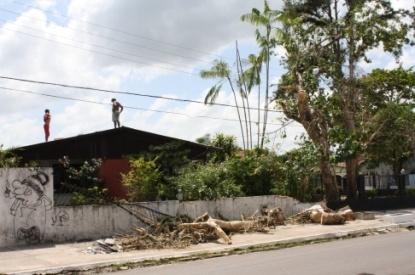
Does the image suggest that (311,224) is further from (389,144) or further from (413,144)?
(413,144)

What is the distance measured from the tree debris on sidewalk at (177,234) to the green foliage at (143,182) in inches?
65.1


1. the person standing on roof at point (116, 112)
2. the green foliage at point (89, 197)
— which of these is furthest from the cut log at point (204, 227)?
the person standing on roof at point (116, 112)

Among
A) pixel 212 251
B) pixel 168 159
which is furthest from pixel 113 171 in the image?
pixel 212 251

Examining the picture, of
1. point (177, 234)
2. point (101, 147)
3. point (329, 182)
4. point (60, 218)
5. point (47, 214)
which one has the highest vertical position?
point (101, 147)

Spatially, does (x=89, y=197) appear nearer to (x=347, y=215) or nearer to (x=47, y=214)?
(x=47, y=214)

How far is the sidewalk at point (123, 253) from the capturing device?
1228cm

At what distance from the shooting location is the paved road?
33.8 feet

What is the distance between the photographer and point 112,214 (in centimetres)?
1683

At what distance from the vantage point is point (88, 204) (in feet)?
54.5

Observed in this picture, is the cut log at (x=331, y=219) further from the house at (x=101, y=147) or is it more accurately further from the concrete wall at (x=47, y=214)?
the house at (x=101, y=147)

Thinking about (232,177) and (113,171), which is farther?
(113,171)

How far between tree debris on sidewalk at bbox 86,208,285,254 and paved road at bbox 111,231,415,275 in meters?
2.45

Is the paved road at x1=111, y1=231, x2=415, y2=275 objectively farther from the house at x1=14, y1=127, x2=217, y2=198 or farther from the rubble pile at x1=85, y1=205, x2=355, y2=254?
the house at x1=14, y1=127, x2=217, y2=198

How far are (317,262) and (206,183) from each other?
345 inches
